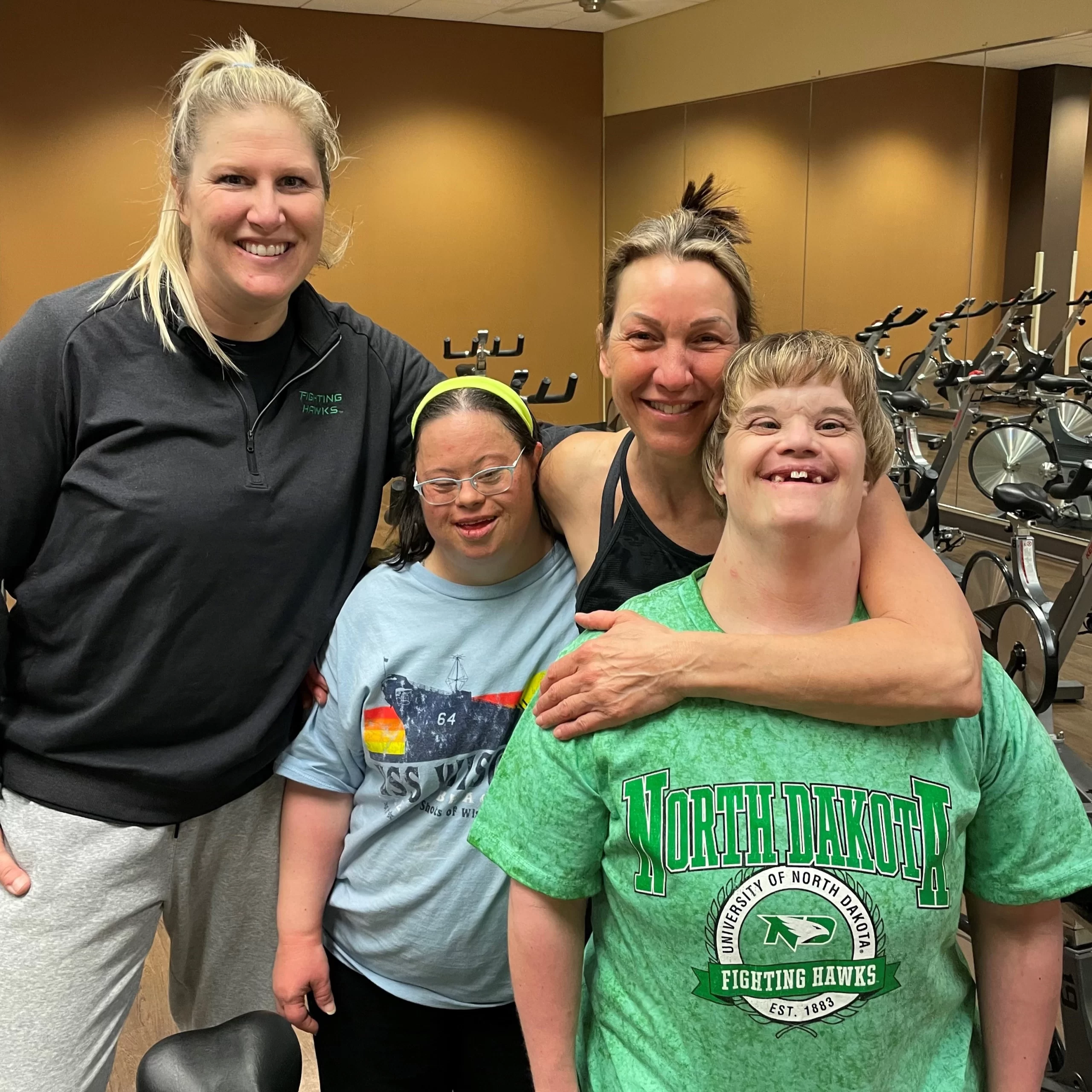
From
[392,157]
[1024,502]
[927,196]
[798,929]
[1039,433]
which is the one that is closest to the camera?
[798,929]

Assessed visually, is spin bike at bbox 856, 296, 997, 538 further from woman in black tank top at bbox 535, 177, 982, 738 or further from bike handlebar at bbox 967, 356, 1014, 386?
woman in black tank top at bbox 535, 177, 982, 738

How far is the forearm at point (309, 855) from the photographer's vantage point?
143 centimetres

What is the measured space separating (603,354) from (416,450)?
276mm

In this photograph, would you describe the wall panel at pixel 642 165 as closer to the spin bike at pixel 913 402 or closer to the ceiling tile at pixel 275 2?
the spin bike at pixel 913 402

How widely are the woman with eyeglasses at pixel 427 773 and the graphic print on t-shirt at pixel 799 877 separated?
394mm

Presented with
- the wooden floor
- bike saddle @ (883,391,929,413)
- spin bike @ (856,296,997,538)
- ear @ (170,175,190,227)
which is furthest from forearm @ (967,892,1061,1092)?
bike saddle @ (883,391,929,413)

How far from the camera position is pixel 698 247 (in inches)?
52.7

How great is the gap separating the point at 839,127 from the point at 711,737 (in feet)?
21.0

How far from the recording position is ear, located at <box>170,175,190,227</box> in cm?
146

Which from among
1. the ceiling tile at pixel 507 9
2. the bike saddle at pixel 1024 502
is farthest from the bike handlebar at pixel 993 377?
the ceiling tile at pixel 507 9

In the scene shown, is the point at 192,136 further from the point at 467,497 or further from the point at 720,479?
the point at 720,479

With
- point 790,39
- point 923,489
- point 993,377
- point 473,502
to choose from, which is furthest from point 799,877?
point 790,39

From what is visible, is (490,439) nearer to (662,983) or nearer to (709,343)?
(709,343)

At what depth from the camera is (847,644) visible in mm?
1045
